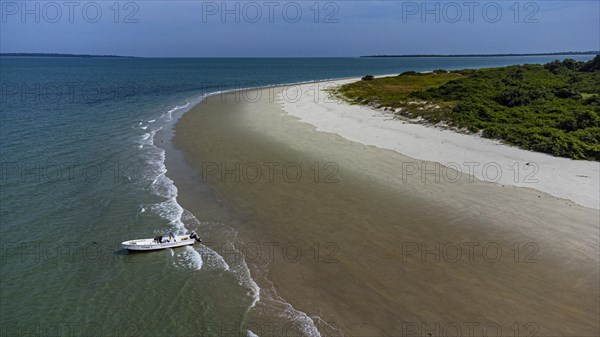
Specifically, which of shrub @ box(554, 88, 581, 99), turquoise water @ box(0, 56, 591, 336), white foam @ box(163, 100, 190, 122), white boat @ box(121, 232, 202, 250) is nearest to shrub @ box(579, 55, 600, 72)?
shrub @ box(554, 88, 581, 99)

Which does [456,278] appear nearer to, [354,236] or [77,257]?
[354,236]

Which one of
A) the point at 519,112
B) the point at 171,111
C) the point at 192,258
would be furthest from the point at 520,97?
the point at 171,111

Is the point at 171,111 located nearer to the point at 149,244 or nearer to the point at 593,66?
the point at 149,244

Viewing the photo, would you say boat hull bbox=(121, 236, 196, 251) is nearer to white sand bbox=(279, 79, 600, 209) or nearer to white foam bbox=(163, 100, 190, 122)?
white sand bbox=(279, 79, 600, 209)

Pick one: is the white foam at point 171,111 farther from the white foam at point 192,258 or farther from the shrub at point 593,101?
the shrub at point 593,101

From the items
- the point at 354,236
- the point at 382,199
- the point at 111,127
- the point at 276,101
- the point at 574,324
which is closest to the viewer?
the point at 574,324

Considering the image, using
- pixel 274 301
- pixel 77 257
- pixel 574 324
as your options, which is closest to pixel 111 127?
pixel 77 257
